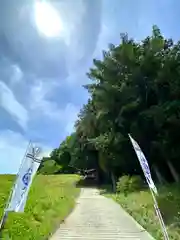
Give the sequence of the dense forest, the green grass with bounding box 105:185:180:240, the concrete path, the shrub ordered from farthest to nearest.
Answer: the shrub
the dense forest
the green grass with bounding box 105:185:180:240
the concrete path

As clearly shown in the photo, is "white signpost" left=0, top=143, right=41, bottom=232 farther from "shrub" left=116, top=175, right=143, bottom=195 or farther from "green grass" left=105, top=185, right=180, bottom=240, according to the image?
"shrub" left=116, top=175, right=143, bottom=195

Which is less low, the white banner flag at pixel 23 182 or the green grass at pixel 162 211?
the green grass at pixel 162 211

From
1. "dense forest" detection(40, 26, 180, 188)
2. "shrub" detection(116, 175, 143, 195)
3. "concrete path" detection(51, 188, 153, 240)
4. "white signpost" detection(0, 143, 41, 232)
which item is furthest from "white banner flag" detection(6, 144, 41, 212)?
"shrub" detection(116, 175, 143, 195)

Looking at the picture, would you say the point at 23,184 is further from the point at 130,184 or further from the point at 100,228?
the point at 130,184

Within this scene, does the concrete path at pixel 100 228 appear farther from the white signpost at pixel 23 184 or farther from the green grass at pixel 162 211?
the white signpost at pixel 23 184

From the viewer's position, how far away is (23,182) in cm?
539

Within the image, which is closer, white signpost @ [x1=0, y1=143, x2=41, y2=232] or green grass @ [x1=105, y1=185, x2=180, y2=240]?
white signpost @ [x1=0, y1=143, x2=41, y2=232]

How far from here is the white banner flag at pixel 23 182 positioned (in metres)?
5.20

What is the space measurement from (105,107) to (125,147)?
3.15m

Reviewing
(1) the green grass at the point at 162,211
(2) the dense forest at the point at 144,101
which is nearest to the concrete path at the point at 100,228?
(1) the green grass at the point at 162,211

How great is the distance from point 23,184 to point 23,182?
0.10ft

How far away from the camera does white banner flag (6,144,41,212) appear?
5203 mm

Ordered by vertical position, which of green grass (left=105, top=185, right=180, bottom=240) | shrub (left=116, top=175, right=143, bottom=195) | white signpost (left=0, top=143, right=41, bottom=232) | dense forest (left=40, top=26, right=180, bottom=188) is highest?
dense forest (left=40, top=26, right=180, bottom=188)

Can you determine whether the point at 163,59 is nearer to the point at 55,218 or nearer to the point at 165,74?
the point at 165,74
